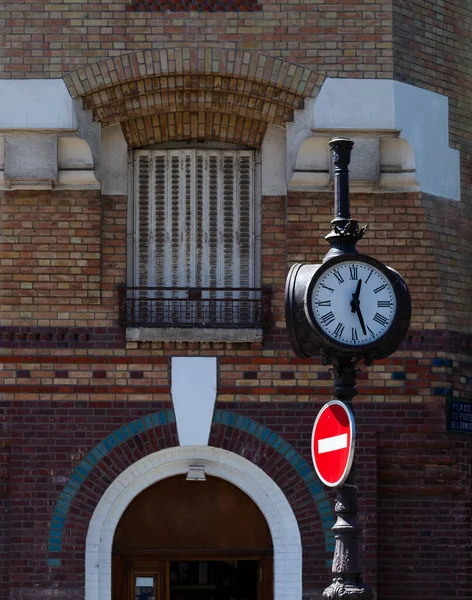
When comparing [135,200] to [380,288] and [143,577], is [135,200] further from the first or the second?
[380,288]

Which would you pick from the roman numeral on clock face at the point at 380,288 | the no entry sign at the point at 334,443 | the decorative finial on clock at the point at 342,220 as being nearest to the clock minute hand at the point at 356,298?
the roman numeral on clock face at the point at 380,288

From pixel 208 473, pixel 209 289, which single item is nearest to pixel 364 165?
pixel 209 289

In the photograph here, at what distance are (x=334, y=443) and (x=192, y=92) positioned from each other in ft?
21.0

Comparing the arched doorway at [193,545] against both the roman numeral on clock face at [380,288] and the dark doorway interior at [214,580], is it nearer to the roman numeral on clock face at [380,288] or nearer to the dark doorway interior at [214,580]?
the dark doorway interior at [214,580]

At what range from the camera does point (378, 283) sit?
1006 cm

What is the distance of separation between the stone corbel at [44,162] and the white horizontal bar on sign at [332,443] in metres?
5.81

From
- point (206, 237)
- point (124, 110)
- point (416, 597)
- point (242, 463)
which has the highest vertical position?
point (124, 110)

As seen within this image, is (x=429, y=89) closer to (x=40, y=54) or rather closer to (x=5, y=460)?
(x=40, y=54)

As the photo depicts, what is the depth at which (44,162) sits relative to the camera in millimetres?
14977

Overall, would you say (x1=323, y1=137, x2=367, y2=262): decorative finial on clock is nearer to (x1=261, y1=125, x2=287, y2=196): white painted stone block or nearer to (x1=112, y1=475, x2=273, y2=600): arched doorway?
(x1=261, y1=125, x2=287, y2=196): white painted stone block

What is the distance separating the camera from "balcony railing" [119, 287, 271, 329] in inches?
595

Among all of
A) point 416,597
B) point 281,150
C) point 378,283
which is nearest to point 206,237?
point 281,150

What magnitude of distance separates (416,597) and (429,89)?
5.31m

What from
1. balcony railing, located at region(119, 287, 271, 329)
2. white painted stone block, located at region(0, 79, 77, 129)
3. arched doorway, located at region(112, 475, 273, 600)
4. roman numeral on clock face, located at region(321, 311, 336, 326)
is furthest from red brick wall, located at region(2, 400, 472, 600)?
roman numeral on clock face, located at region(321, 311, 336, 326)
